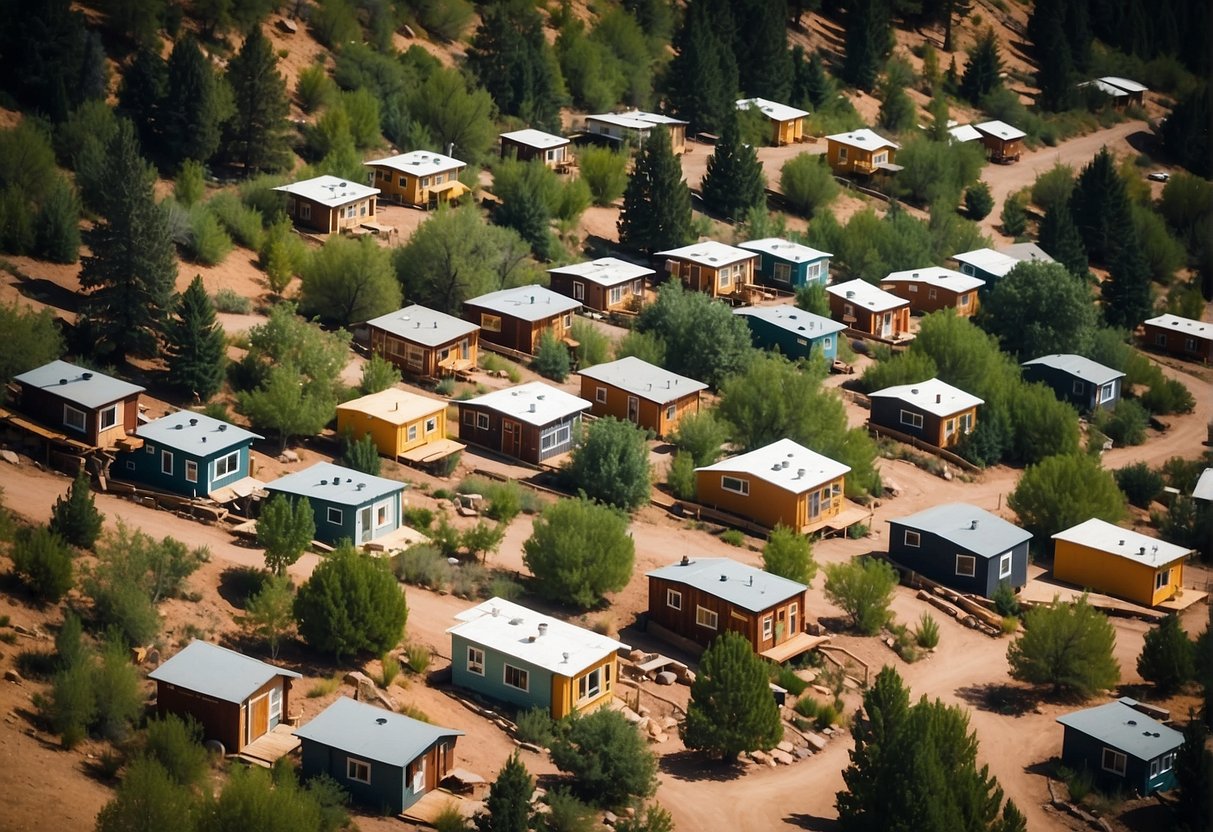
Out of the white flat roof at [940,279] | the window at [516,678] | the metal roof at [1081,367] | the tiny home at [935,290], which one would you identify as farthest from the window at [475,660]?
the white flat roof at [940,279]

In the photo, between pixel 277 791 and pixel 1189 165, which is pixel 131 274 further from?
pixel 1189 165

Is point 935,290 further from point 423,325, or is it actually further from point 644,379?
point 423,325

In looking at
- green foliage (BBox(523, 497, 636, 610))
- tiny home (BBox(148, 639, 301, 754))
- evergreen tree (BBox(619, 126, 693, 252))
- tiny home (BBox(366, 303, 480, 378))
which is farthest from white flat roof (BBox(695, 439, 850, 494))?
evergreen tree (BBox(619, 126, 693, 252))

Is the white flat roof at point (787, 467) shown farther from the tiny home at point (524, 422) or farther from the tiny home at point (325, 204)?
the tiny home at point (325, 204)

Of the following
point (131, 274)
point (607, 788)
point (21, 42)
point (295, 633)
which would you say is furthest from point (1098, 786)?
point (21, 42)

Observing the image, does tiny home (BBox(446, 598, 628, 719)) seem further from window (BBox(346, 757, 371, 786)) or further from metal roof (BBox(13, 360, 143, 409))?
metal roof (BBox(13, 360, 143, 409))

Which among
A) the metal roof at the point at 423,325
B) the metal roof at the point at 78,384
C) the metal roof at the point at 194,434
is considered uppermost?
the metal roof at the point at 78,384

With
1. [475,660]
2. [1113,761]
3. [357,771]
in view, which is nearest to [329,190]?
[475,660]
